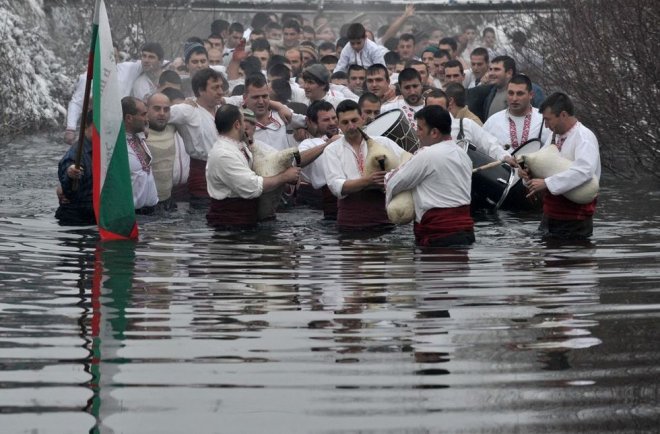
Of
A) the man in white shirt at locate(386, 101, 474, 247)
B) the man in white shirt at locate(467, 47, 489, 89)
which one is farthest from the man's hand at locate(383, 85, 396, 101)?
the man in white shirt at locate(386, 101, 474, 247)

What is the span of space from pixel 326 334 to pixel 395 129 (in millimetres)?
6187

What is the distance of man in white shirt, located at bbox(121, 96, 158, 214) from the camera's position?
14695 mm

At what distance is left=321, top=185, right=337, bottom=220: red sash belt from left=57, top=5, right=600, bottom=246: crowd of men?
0.02m

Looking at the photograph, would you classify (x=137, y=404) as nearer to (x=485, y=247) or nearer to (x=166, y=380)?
(x=166, y=380)

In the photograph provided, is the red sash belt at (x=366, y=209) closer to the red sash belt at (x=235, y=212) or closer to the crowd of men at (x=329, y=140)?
the crowd of men at (x=329, y=140)

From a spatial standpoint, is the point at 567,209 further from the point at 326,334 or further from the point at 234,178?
the point at 326,334

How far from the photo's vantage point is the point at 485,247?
13.4m

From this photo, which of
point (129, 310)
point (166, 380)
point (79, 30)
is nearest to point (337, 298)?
point (129, 310)

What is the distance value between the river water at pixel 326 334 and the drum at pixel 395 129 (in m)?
1.03

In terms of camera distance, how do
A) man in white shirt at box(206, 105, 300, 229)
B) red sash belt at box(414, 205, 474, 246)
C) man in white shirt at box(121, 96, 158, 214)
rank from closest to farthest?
red sash belt at box(414, 205, 474, 246) → man in white shirt at box(206, 105, 300, 229) → man in white shirt at box(121, 96, 158, 214)

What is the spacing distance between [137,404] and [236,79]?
1443 centimetres

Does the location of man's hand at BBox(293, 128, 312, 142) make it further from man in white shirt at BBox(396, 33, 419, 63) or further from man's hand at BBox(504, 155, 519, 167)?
man in white shirt at BBox(396, 33, 419, 63)

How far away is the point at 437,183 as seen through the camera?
12.8 meters

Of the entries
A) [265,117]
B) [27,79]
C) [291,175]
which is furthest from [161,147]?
[27,79]
